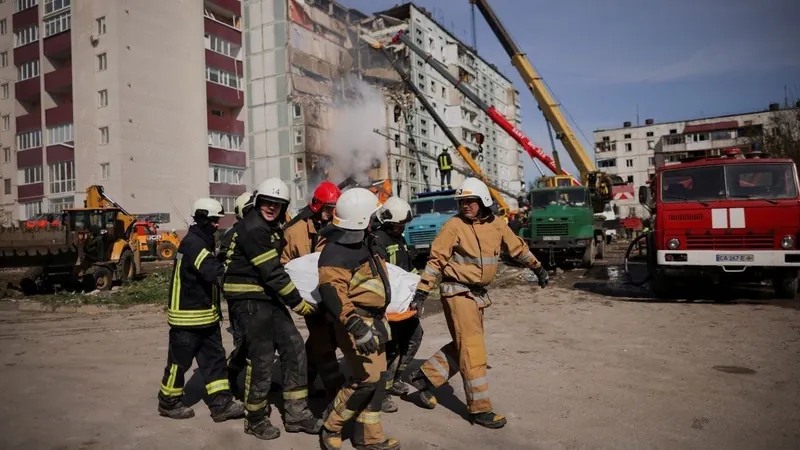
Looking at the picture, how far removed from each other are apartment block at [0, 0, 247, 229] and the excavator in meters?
15.7

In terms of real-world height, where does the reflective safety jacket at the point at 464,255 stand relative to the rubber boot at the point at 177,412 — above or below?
above

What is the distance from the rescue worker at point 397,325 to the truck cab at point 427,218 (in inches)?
366

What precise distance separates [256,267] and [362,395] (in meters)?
1.17

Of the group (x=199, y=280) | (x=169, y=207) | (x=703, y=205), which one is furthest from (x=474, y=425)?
(x=169, y=207)

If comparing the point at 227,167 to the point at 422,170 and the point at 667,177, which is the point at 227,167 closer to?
the point at 422,170

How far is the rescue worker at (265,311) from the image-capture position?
3611 mm

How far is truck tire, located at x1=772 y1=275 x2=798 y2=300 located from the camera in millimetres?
8633

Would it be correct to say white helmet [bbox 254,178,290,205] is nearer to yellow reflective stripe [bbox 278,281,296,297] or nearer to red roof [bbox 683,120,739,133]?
yellow reflective stripe [bbox 278,281,296,297]

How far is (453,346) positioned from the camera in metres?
4.28

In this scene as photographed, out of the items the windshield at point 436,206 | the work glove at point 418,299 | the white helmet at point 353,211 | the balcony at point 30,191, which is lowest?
the work glove at point 418,299

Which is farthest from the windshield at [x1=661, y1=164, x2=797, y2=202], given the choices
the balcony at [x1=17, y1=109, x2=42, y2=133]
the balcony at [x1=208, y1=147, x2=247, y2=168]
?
the balcony at [x1=17, y1=109, x2=42, y2=133]

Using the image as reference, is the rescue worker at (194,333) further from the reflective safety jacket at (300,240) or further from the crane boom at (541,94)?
the crane boom at (541,94)

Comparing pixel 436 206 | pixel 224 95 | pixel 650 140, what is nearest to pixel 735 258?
pixel 436 206

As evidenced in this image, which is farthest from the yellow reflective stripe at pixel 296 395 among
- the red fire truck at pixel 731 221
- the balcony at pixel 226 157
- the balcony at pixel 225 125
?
the balcony at pixel 225 125
